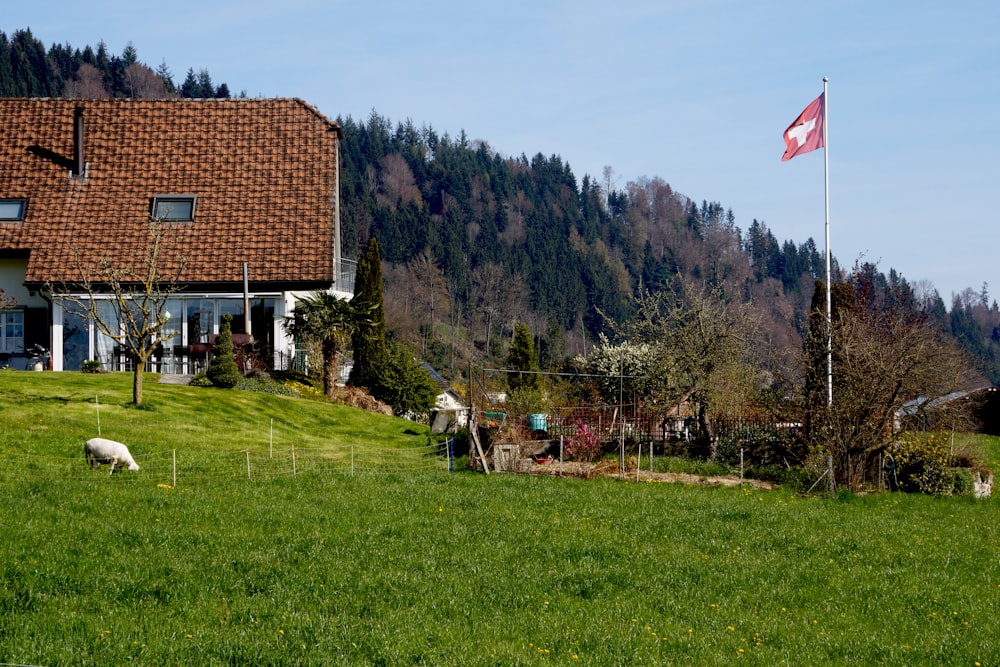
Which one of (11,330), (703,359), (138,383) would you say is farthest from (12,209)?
(703,359)

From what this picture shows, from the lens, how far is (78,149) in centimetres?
4241

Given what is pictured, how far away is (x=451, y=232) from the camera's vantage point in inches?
5659

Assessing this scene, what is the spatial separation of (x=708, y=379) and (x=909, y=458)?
5.85 metres

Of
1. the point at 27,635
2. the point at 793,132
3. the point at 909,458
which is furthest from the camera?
the point at 793,132

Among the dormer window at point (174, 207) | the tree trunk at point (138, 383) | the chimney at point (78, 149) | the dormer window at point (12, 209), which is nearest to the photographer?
the tree trunk at point (138, 383)

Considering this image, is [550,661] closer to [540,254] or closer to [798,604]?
[798,604]

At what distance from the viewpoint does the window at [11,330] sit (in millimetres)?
39875

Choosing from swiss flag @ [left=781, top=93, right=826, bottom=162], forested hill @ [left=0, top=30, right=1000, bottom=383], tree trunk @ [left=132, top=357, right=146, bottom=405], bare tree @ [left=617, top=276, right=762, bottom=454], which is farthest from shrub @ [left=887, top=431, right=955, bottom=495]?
forested hill @ [left=0, top=30, right=1000, bottom=383]

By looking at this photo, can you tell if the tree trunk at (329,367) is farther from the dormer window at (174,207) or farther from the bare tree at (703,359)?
the bare tree at (703,359)

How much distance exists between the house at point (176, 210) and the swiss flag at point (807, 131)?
53.5ft

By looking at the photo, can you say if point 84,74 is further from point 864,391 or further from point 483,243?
point 864,391

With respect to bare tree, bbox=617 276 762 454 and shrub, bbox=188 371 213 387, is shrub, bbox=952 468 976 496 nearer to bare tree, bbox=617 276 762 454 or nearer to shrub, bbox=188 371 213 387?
bare tree, bbox=617 276 762 454

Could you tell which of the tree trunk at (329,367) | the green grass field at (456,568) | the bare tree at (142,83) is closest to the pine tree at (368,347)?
the tree trunk at (329,367)

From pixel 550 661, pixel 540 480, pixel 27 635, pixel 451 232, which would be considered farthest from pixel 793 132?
pixel 451 232
